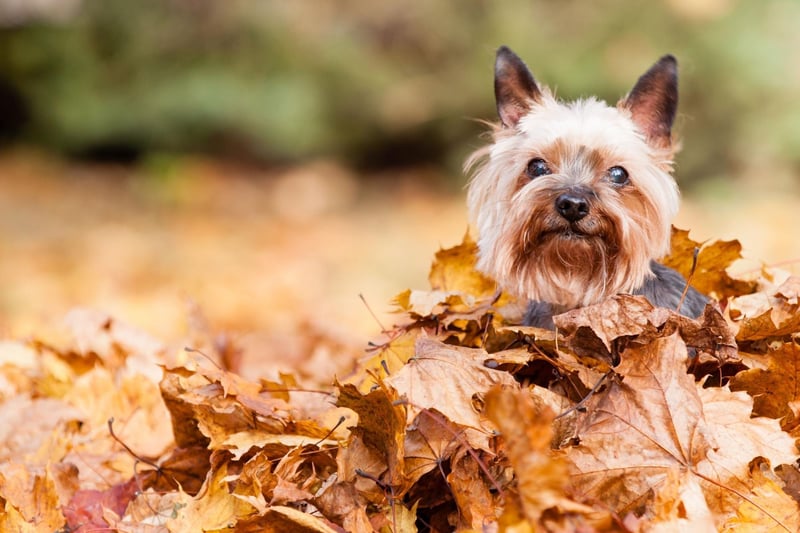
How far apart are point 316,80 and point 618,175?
861cm

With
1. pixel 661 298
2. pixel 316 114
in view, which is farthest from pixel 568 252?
pixel 316 114

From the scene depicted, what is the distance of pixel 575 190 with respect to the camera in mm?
2898

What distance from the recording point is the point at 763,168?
10.9m

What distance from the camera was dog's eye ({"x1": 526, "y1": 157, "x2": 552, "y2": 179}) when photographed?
3.10 m

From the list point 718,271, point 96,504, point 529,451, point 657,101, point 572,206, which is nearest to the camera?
point 529,451

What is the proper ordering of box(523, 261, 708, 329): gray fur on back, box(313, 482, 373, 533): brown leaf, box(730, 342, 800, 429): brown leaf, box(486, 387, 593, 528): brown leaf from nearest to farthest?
box(486, 387, 593, 528): brown leaf
box(313, 482, 373, 533): brown leaf
box(730, 342, 800, 429): brown leaf
box(523, 261, 708, 329): gray fur on back

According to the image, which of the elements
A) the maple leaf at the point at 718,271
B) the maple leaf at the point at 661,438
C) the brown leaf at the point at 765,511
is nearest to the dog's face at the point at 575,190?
the maple leaf at the point at 718,271

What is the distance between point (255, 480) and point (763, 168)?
9985mm

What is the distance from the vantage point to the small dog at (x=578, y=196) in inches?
114

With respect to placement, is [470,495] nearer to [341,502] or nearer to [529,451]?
[341,502]

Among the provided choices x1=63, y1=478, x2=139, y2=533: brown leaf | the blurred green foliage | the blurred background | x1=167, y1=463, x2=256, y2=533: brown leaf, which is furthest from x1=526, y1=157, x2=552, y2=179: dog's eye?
the blurred green foliage

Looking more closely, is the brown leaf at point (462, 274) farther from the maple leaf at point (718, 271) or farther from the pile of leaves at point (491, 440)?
the maple leaf at point (718, 271)

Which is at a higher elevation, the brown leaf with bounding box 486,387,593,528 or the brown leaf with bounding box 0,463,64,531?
the brown leaf with bounding box 486,387,593,528

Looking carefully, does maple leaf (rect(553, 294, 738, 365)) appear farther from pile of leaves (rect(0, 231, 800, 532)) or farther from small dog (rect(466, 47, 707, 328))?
small dog (rect(466, 47, 707, 328))
